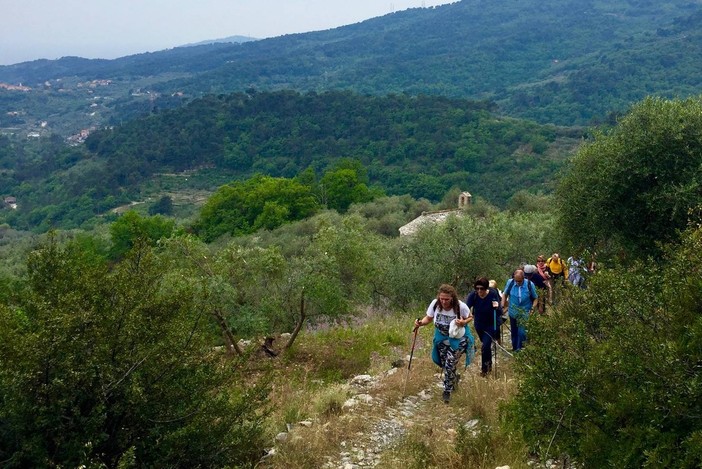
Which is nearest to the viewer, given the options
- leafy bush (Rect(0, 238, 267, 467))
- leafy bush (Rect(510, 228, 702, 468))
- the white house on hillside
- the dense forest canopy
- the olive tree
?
leafy bush (Rect(510, 228, 702, 468))

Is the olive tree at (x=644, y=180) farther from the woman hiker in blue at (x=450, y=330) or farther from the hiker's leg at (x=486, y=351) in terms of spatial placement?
the woman hiker in blue at (x=450, y=330)

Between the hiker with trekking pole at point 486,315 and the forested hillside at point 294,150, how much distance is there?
183ft

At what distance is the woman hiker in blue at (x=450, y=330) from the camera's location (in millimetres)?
6451

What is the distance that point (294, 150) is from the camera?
92.2m

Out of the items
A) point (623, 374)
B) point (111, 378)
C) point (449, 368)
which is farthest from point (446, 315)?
point (111, 378)

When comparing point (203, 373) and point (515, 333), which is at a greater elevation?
point (203, 373)

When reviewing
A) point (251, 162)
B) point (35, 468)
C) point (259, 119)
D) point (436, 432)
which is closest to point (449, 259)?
point (436, 432)

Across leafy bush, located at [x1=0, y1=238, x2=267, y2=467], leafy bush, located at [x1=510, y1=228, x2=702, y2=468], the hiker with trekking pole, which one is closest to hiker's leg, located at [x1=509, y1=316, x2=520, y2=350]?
the hiker with trekking pole

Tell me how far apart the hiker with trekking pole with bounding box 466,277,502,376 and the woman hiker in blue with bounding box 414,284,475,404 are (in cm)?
58

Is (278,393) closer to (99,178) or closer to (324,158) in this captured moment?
(324,158)

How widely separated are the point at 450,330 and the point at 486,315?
1.01 metres

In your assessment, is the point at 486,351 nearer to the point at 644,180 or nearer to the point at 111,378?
the point at 111,378

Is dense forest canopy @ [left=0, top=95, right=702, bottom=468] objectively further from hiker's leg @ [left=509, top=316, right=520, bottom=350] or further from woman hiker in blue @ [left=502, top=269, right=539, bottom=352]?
hiker's leg @ [left=509, top=316, right=520, bottom=350]

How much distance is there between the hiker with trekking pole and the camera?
23.6 ft
